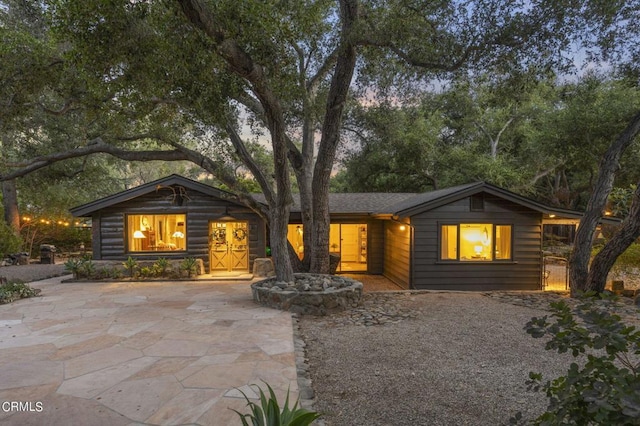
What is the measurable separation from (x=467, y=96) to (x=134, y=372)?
70.1ft

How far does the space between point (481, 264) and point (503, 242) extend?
950mm

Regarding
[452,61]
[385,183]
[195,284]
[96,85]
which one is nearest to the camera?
[96,85]

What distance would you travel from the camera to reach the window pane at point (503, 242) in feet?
31.6

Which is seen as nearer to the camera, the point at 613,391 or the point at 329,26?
the point at 613,391

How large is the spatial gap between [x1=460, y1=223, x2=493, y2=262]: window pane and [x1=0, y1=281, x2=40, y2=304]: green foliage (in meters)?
10.6

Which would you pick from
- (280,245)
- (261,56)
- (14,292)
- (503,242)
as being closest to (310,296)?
(280,245)

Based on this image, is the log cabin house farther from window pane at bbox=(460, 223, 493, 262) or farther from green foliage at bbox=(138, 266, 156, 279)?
green foliage at bbox=(138, 266, 156, 279)

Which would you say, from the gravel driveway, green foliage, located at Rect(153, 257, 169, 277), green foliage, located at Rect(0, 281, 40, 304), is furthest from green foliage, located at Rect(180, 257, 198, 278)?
the gravel driveway

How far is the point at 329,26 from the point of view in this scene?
9.01 metres

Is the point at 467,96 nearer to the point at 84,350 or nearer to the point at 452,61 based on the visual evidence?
the point at 452,61

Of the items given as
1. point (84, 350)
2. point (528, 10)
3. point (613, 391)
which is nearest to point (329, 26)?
point (528, 10)

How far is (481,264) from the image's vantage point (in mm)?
9508

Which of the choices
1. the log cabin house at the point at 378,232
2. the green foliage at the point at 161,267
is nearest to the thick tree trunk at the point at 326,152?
the log cabin house at the point at 378,232

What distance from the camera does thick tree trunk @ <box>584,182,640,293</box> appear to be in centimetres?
765
